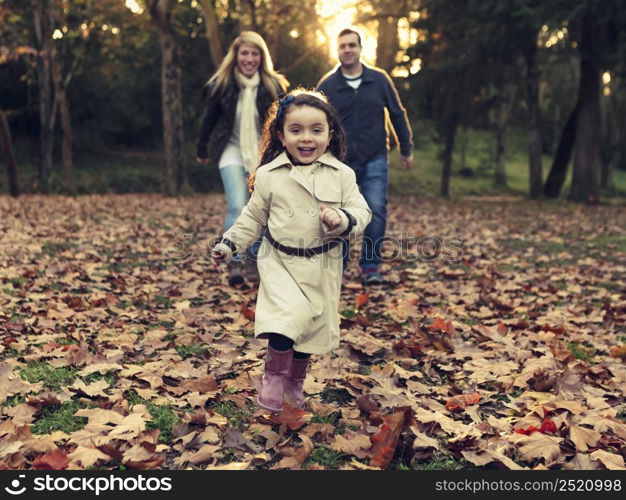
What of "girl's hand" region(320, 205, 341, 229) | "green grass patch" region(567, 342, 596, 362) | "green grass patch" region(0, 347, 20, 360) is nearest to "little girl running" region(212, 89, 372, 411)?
Result: "girl's hand" region(320, 205, 341, 229)

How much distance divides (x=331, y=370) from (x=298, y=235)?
1.15 m

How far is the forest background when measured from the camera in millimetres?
A: 19031

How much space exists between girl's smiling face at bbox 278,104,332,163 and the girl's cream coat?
67 mm

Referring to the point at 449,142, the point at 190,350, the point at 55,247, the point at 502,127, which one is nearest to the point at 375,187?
the point at 190,350

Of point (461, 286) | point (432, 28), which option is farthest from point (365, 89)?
point (432, 28)

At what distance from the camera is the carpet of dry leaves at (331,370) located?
9.61ft

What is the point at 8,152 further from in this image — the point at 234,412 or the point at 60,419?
the point at 234,412

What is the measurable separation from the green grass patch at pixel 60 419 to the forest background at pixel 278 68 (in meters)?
12.9

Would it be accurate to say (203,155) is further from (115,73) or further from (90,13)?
(115,73)

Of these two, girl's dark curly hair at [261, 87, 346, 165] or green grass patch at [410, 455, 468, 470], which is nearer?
green grass patch at [410, 455, 468, 470]

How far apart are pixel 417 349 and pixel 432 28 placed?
62.8 feet

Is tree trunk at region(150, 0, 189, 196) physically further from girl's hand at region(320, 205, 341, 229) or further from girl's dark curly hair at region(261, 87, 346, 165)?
girl's hand at region(320, 205, 341, 229)

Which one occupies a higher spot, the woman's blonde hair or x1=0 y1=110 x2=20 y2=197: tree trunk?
the woman's blonde hair

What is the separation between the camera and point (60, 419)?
3.23m
